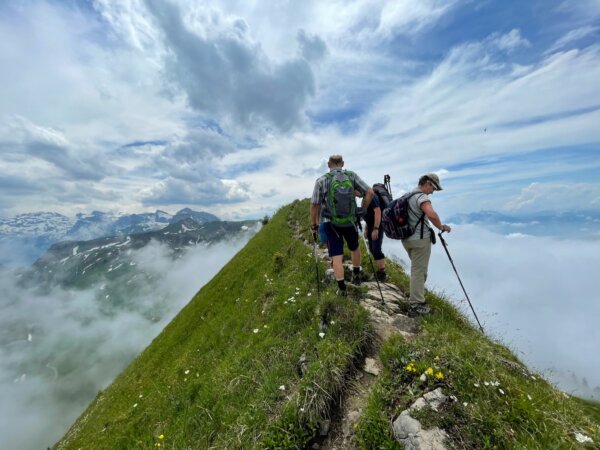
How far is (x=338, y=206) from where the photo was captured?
29.2ft

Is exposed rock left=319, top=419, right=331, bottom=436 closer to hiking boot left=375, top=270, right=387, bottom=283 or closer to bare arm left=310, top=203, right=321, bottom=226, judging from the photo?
bare arm left=310, top=203, right=321, bottom=226

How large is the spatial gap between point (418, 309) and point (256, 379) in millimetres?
4860

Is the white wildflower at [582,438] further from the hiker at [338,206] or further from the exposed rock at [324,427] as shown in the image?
the hiker at [338,206]

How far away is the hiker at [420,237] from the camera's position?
8375 mm

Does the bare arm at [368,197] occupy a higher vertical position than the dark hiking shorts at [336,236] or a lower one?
higher

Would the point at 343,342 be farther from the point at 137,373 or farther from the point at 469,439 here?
the point at 137,373

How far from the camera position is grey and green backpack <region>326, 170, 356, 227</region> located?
887cm

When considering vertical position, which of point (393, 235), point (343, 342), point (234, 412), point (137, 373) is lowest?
point (137, 373)

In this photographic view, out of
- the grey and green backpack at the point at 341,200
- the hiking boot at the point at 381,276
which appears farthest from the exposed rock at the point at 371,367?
the hiking boot at the point at 381,276

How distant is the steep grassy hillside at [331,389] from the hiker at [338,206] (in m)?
1.31

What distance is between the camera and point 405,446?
4.62 meters

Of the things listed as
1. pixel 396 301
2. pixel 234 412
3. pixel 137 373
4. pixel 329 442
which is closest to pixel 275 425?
pixel 329 442

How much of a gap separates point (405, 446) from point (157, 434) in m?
7.49

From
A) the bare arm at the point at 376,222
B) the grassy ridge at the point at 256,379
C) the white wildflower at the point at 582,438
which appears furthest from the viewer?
the bare arm at the point at 376,222
